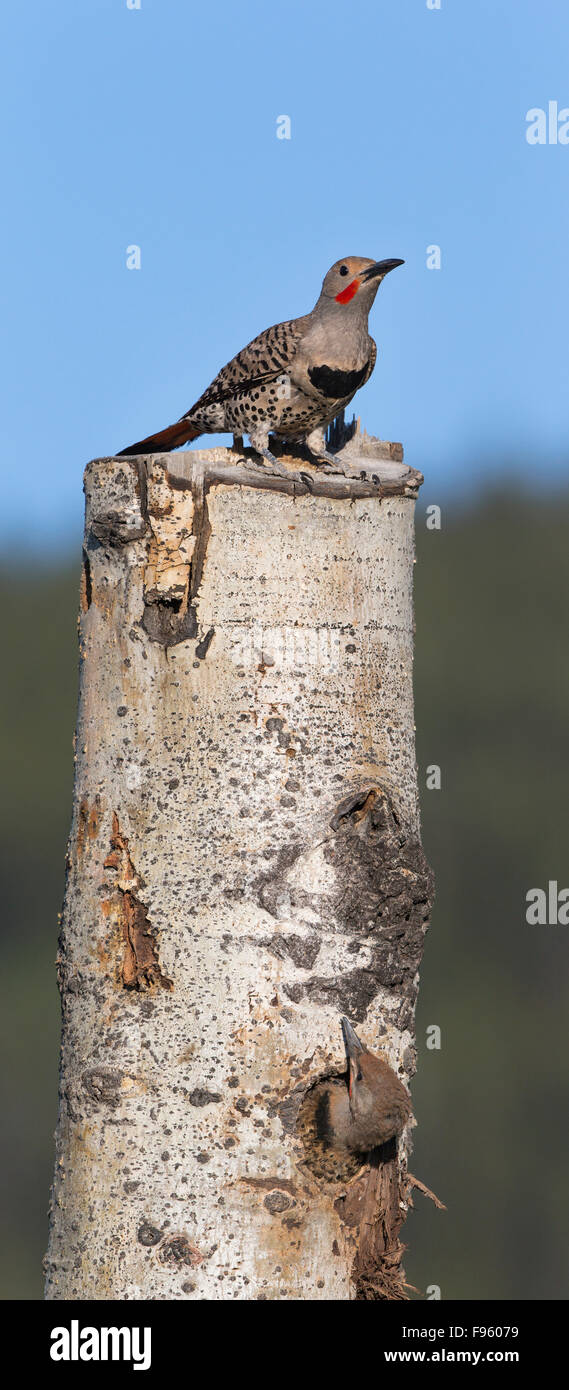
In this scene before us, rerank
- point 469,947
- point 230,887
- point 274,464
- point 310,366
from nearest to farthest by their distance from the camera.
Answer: point 230,887 < point 274,464 < point 310,366 < point 469,947

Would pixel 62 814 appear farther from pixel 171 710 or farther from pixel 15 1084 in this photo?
pixel 171 710

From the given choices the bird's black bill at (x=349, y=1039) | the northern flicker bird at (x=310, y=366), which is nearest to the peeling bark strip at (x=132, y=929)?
the bird's black bill at (x=349, y=1039)

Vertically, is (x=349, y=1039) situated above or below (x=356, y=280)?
below

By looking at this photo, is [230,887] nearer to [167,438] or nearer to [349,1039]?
[349,1039]

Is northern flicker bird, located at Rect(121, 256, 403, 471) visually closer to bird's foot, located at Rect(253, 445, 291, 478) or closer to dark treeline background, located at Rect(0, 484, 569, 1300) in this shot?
bird's foot, located at Rect(253, 445, 291, 478)

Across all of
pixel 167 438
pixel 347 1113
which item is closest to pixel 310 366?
pixel 167 438

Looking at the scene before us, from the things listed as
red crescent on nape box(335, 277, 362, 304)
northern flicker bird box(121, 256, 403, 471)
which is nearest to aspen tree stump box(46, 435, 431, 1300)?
northern flicker bird box(121, 256, 403, 471)
